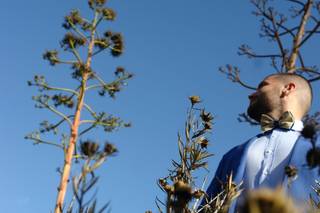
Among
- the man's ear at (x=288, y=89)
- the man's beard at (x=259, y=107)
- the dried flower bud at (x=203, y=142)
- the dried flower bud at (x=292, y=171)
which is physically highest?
the man's ear at (x=288, y=89)

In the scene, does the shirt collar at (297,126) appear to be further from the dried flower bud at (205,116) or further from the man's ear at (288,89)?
the dried flower bud at (205,116)

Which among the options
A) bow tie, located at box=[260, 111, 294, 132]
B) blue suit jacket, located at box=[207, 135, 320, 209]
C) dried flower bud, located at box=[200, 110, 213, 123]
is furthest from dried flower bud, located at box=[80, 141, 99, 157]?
bow tie, located at box=[260, 111, 294, 132]

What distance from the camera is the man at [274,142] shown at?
177 cm

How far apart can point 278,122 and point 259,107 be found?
113 mm

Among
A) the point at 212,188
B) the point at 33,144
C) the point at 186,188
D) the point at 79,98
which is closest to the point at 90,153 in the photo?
the point at 186,188

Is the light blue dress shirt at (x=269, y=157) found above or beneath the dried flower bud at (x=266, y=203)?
above

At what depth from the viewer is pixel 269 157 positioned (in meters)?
1.85

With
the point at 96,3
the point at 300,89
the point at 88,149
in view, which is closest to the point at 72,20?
the point at 96,3

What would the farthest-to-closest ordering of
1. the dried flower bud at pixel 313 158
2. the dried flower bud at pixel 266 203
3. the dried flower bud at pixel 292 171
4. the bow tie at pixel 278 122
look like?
the bow tie at pixel 278 122
the dried flower bud at pixel 292 171
the dried flower bud at pixel 313 158
the dried flower bud at pixel 266 203

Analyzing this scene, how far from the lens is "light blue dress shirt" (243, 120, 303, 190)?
1.76 metres

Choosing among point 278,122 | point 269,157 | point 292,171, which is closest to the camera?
point 292,171

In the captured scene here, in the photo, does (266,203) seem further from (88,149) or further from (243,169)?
(243,169)

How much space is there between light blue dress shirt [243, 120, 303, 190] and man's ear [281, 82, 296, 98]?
136 millimetres

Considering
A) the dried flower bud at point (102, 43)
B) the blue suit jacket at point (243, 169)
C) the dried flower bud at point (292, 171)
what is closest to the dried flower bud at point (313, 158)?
the dried flower bud at point (292, 171)
